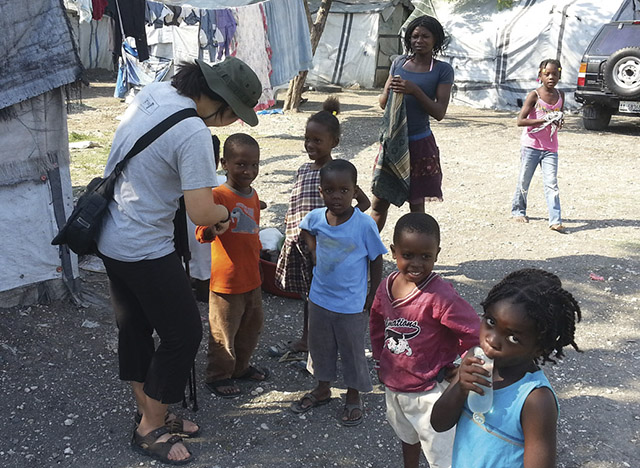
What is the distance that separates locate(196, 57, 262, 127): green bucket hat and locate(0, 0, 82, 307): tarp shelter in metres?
1.82

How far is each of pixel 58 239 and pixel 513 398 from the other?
2093 mm

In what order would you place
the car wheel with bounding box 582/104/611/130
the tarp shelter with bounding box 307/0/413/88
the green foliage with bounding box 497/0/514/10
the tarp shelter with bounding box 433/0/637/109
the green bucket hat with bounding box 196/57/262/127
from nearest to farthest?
the green bucket hat with bounding box 196/57/262/127
the car wheel with bounding box 582/104/611/130
the tarp shelter with bounding box 433/0/637/109
the green foliage with bounding box 497/0/514/10
the tarp shelter with bounding box 307/0/413/88

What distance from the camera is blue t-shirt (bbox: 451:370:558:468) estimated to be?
5.82 feet

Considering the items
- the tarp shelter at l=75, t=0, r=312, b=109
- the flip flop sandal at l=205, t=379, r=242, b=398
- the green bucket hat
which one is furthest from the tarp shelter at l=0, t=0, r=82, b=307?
the tarp shelter at l=75, t=0, r=312, b=109

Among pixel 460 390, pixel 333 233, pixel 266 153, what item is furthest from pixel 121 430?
pixel 266 153

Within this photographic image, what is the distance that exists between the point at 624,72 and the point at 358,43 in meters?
9.96

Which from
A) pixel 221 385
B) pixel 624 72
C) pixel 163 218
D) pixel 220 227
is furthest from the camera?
pixel 624 72

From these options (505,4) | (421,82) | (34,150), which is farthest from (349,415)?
(505,4)

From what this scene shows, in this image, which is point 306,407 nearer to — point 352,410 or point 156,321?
point 352,410

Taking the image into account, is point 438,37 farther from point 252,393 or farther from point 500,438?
point 500,438

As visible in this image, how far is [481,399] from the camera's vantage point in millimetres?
1807

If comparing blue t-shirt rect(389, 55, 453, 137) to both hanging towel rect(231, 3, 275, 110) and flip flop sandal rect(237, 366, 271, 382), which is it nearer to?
flip flop sandal rect(237, 366, 271, 382)

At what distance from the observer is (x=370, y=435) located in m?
3.33

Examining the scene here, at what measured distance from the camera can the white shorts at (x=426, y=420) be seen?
2.53 metres
